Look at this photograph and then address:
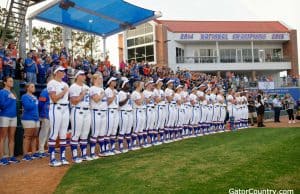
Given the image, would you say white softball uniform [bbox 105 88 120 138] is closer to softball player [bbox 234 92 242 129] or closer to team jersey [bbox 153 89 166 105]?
team jersey [bbox 153 89 166 105]

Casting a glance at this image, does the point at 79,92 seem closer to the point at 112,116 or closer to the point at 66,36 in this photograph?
the point at 112,116

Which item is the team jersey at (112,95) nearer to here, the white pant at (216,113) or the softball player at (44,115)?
the softball player at (44,115)

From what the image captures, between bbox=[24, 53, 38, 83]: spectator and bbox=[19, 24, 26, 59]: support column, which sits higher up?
bbox=[19, 24, 26, 59]: support column

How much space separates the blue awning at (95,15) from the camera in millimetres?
16634

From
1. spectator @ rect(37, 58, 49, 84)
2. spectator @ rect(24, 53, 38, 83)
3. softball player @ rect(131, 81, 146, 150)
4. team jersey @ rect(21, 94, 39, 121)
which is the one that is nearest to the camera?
team jersey @ rect(21, 94, 39, 121)

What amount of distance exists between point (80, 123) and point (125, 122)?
215 centimetres

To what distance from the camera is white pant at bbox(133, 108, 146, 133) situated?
12.0 meters

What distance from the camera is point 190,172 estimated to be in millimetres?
7359

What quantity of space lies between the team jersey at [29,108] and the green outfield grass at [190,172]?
244 cm

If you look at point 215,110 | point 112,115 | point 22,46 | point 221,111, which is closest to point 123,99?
point 112,115

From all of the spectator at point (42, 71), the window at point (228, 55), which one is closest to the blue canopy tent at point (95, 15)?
the spectator at point (42, 71)

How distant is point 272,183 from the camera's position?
21.3ft

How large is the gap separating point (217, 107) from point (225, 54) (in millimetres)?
38911

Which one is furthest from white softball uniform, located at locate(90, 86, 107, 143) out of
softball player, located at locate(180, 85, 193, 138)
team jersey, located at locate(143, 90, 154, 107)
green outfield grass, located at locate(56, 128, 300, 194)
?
softball player, located at locate(180, 85, 193, 138)
